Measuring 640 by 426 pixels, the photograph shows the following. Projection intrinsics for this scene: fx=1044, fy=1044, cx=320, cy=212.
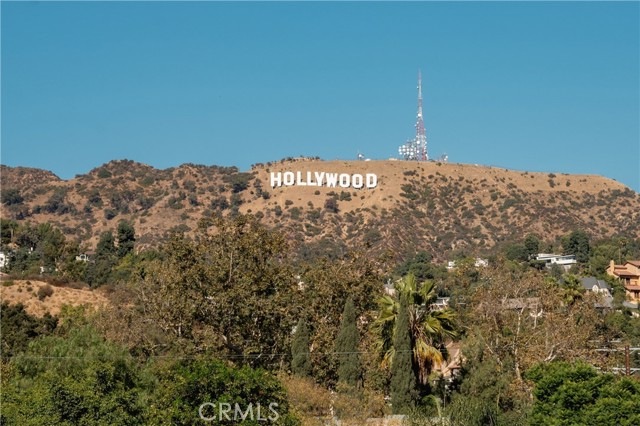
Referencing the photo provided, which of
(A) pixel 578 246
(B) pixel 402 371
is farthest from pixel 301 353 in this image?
(A) pixel 578 246

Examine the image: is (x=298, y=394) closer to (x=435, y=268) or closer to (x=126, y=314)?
(x=126, y=314)

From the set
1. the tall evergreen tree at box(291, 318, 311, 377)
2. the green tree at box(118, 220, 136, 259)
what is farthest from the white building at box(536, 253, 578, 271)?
the tall evergreen tree at box(291, 318, 311, 377)

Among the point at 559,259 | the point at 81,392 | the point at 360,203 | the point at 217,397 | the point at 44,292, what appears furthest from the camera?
the point at 360,203

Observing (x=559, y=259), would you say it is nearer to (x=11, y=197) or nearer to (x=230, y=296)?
(x=230, y=296)

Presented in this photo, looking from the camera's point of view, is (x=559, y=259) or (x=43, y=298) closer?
(x=43, y=298)

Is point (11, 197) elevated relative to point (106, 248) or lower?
elevated

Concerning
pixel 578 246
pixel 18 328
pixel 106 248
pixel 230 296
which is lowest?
pixel 18 328

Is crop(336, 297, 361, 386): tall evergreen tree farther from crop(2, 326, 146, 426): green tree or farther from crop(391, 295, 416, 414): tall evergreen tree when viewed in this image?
crop(2, 326, 146, 426): green tree
